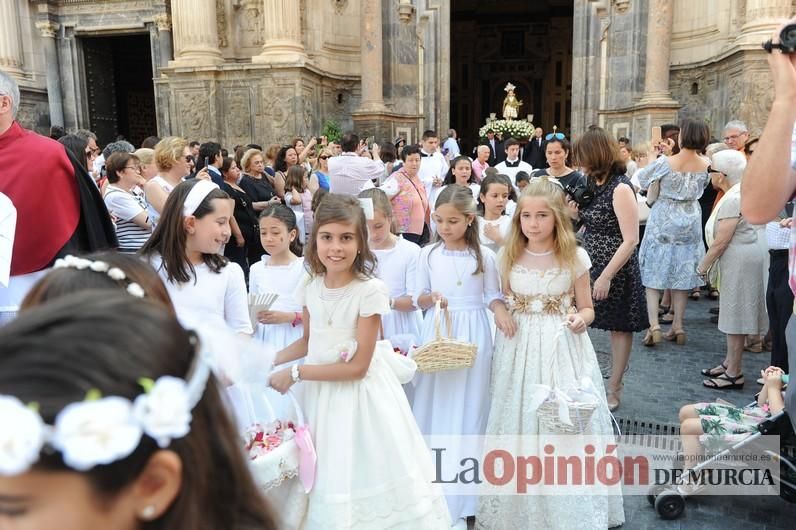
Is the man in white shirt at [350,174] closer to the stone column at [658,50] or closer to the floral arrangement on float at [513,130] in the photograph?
the floral arrangement on float at [513,130]

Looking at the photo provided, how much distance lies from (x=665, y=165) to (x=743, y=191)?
15.5 feet

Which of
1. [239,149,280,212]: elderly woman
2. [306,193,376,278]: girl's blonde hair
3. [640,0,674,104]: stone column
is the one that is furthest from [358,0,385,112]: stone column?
[306,193,376,278]: girl's blonde hair

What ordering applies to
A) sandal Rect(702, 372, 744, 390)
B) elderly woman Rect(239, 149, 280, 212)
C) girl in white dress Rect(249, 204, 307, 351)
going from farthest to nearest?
elderly woman Rect(239, 149, 280, 212) < sandal Rect(702, 372, 744, 390) < girl in white dress Rect(249, 204, 307, 351)

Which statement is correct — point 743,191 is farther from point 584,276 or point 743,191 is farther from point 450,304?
point 450,304

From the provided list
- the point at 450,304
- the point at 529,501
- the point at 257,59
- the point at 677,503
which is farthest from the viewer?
the point at 257,59

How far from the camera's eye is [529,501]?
125 inches

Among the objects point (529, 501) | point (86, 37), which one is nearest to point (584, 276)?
point (529, 501)

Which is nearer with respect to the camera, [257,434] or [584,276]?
[257,434]

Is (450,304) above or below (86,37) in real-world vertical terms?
below

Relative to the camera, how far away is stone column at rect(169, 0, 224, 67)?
13367 millimetres

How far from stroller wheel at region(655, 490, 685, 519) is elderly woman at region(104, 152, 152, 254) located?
410cm

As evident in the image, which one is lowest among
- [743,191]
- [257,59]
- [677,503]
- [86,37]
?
[677,503]

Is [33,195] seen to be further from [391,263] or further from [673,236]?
[673,236]

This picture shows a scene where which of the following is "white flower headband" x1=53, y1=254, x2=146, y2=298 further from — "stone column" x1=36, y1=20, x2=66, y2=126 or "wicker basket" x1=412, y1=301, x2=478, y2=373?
"stone column" x1=36, y1=20, x2=66, y2=126
